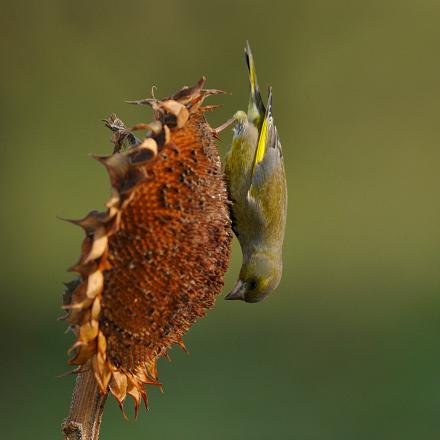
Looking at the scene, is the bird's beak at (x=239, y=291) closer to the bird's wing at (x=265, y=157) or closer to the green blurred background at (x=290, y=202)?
the bird's wing at (x=265, y=157)

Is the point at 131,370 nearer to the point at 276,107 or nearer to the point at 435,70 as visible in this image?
the point at 276,107

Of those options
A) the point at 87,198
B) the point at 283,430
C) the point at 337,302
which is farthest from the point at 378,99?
the point at 283,430

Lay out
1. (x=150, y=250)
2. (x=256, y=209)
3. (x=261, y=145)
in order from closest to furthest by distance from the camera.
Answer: (x=150, y=250) → (x=256, y=209) → (x=261, y=145)

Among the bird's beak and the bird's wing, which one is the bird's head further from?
the bird's wing

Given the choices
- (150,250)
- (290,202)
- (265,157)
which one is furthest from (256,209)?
(290,202)

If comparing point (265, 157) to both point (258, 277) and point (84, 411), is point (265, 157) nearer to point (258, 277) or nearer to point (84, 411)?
point (258, 277)

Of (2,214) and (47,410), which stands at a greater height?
(2,214)
